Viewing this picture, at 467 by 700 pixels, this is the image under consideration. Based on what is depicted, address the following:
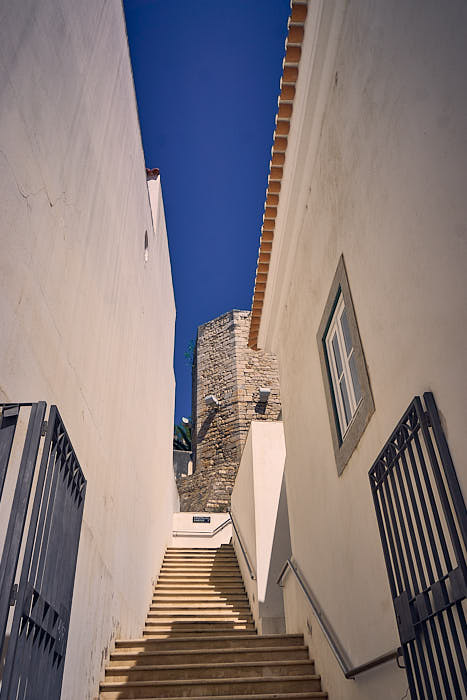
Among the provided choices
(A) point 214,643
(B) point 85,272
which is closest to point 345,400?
(B) point 85,272

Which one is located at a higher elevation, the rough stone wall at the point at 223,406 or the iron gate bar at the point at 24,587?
the rough stone wall at the point at 223,406

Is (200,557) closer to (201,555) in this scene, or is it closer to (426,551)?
(201,555)

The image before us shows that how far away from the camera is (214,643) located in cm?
514

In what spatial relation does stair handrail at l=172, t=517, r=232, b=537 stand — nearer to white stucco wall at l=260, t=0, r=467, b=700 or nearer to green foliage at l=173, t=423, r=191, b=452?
white stucco wall at l=260, t=0, r=467, b=700

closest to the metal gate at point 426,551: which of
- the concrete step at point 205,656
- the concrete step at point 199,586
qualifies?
the concrete step at point 205,656

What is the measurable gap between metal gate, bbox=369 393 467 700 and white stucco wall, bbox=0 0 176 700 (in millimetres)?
1900

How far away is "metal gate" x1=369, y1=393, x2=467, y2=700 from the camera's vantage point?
84.0 inches

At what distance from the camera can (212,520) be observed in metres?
12.6

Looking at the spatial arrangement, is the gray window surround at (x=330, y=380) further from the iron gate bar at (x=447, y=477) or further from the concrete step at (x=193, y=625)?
the concrete step at (x=193, y=625)

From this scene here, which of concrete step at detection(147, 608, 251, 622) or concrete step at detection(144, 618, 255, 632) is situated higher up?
concrete step at detection(147, 608, 251, 622)

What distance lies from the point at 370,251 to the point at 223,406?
14459 millimetres

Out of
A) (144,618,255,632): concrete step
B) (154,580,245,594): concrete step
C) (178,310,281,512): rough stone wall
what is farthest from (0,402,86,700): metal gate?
(178,310,281,512): rough stone wall

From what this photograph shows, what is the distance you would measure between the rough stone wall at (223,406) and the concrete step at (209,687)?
38.0 feet

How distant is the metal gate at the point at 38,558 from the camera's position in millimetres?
1879
